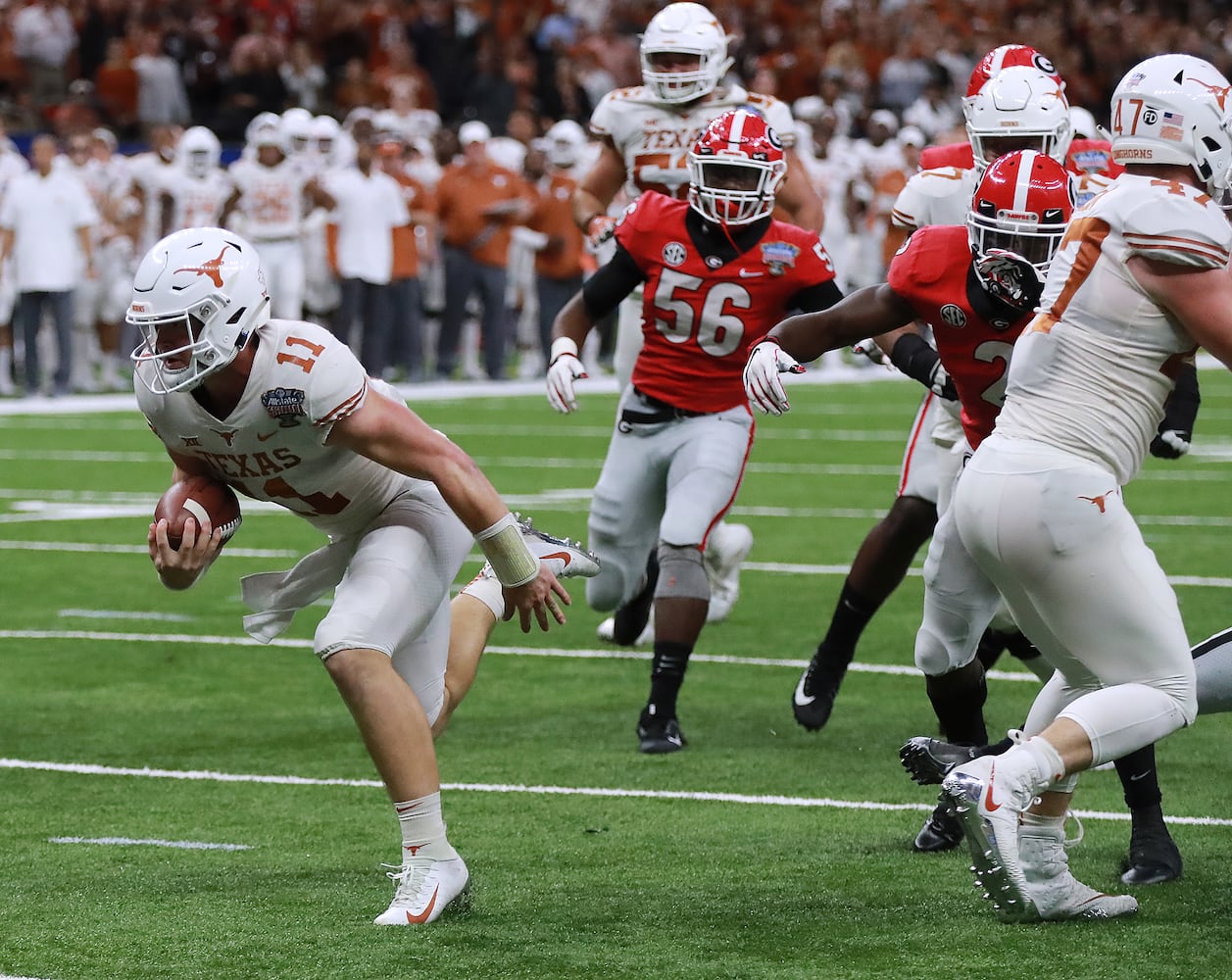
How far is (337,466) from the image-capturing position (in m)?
4.53

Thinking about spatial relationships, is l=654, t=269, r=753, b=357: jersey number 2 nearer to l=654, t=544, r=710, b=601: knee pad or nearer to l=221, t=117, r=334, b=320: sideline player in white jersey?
l=654, t=544, r=710, b=601: knee pad

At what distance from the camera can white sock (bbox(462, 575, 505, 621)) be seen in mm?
5174

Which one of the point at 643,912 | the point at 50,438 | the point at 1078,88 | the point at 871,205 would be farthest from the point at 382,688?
the point at 1078,88

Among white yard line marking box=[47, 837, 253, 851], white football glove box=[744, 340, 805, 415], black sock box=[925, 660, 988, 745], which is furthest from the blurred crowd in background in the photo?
white yard line marking box=[47, 837, 253, 851]

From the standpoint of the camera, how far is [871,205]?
68.4 feet

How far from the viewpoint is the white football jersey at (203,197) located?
58.1 feet

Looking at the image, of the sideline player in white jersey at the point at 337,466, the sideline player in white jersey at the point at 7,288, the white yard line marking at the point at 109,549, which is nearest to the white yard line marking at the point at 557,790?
the sideline player in white jersey at the point at 337,466

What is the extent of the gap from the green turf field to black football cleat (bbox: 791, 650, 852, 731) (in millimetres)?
79

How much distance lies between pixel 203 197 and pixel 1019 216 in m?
14.1

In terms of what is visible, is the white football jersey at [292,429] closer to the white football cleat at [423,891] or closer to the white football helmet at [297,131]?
the white football cleat at [423,891]

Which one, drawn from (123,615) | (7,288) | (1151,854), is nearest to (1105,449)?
(1151,854)

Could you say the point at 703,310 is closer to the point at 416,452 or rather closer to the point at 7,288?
the point at 416,452

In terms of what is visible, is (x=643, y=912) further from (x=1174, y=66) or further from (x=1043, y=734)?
(x=1174, y=66)

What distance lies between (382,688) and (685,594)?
2.02 metres
